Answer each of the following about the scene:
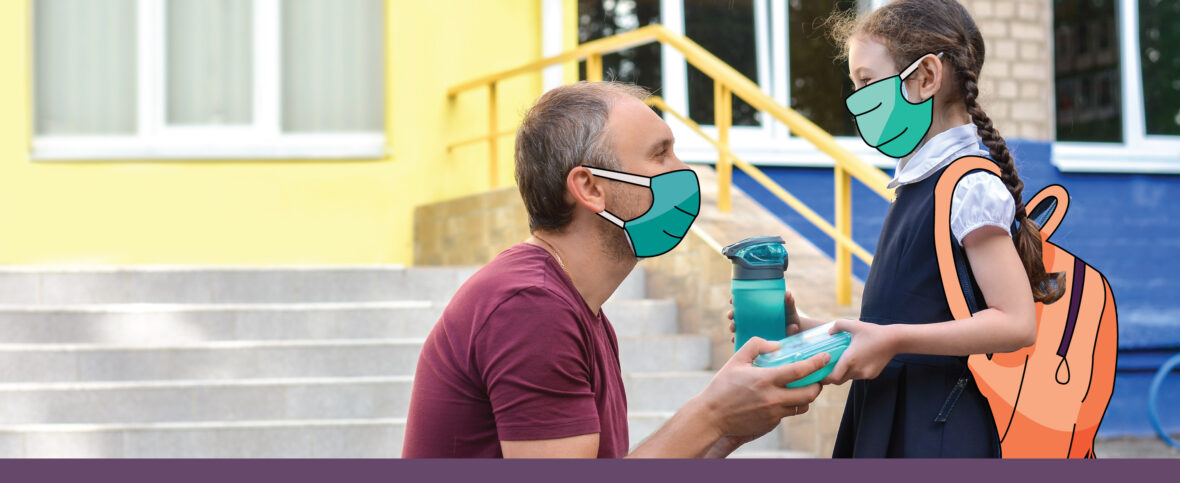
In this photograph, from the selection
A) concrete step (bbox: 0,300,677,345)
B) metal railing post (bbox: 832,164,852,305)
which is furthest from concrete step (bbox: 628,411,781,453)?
concrete step (bbox: 0,300,677,345)

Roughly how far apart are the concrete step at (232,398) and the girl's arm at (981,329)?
3742 millimetres

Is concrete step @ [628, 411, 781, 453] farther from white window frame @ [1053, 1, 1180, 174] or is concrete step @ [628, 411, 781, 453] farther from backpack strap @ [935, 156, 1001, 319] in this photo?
white window frame @ [1053, 1, 1180, 174]

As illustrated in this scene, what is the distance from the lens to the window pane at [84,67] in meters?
7.73

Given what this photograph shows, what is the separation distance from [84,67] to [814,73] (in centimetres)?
471

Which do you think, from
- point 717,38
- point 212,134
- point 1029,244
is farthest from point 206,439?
point 717,38

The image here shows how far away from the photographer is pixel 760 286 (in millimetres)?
1843

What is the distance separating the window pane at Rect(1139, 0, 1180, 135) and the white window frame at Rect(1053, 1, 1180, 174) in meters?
0.05

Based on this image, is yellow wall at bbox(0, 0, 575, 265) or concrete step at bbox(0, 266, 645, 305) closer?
concrete step at bbox(0, 266, 645, 305)

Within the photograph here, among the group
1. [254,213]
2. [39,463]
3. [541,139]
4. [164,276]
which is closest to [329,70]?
[254,213]

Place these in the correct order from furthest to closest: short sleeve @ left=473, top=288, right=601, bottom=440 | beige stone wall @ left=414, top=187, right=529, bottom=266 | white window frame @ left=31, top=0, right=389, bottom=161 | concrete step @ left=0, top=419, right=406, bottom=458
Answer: white window frame @ left=31, top=0, right=389, bottom=161
beige stone wall @ left=414, top=187, right=529, bottom=266
concrete step @ left=0, top=419, right=406, bottom=458
short sleeve @ left=473, top=288, right=601, bottom=440

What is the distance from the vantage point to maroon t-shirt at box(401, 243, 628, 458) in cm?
171

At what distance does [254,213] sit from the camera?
771 centimetres

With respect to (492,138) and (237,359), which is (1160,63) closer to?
(492,138)

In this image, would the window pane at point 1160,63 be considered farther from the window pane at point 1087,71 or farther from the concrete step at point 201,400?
the concrete step at point 201,400
